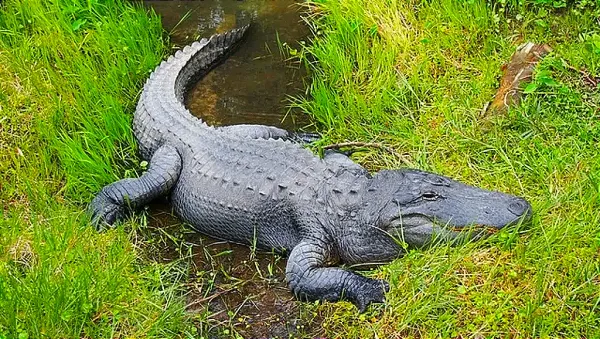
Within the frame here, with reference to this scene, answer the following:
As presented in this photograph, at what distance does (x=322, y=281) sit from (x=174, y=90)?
2277 millimetres

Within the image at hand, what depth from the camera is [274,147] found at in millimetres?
4867

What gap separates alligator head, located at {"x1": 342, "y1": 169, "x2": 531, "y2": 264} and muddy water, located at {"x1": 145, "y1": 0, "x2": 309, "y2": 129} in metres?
1.50

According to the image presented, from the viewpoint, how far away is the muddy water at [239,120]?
13.2 feet

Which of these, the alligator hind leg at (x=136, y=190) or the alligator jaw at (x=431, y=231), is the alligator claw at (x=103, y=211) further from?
the alligator jaw at (x=431, y=231)

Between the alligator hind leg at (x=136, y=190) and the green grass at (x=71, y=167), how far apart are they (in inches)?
6.8

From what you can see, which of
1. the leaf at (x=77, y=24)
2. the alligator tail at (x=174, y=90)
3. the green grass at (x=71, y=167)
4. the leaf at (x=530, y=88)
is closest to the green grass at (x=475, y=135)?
the leaf at (x=530, y=88)

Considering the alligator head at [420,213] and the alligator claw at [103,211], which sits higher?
the alligator head at [420,213]

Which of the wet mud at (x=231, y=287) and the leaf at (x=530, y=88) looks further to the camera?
the leaf at (x=530, y=88)

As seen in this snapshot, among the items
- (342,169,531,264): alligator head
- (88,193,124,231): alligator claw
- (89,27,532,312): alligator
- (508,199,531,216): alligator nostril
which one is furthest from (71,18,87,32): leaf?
(508,199,531,216): alligator nostril

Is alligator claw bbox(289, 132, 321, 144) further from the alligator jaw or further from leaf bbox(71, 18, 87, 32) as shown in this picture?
leaf bbox(71, 18, 87, 32)

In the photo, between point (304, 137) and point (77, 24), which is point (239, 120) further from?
point (77, 24)

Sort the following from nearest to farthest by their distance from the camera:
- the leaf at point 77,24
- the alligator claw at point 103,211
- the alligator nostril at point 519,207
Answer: the alligator nostril at point 519,207
the alligator claw at point 103,211
the leaf at point 77,24

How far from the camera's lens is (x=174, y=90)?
18.6 feet

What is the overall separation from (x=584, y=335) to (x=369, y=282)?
3.68 feet
